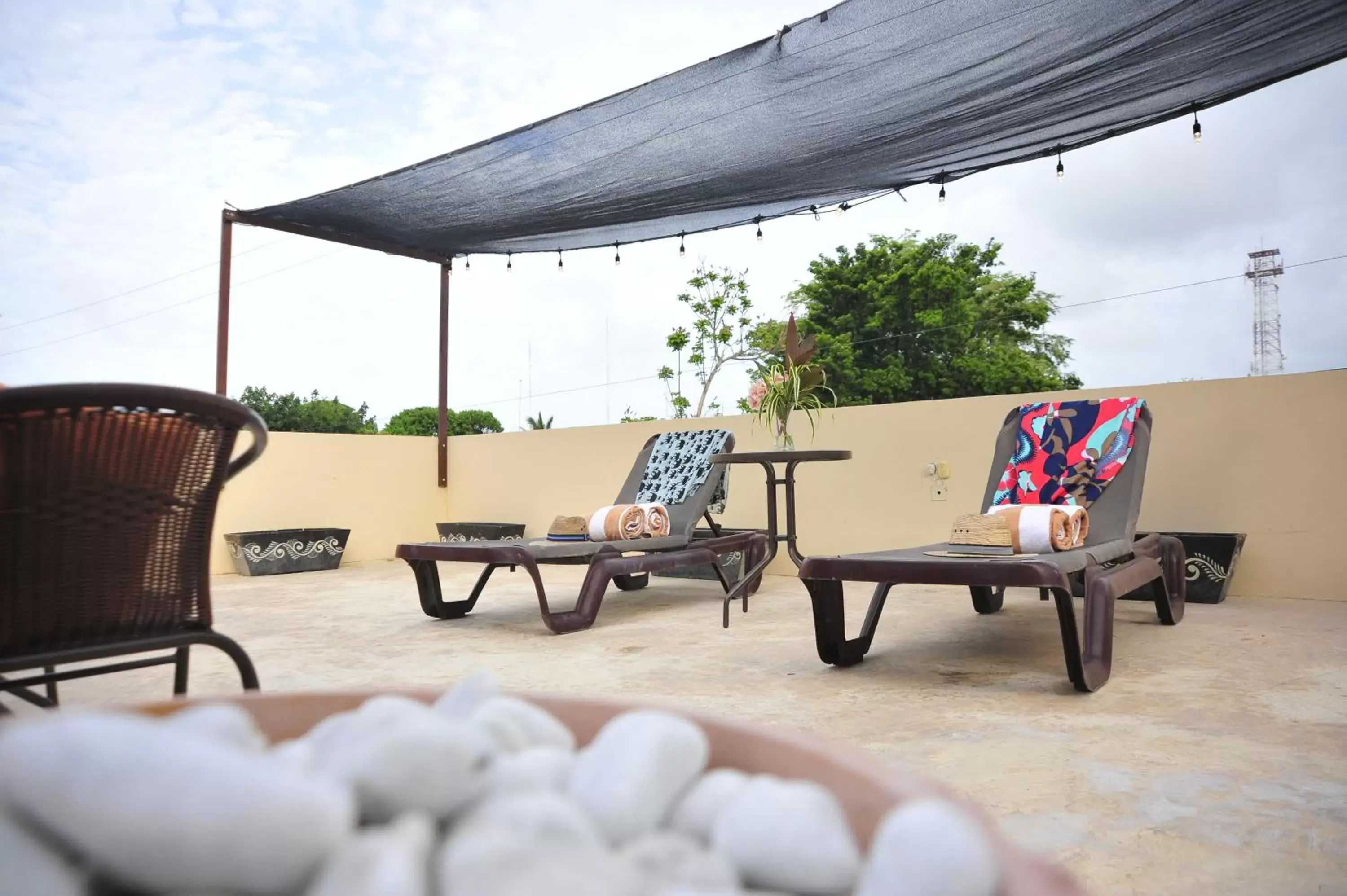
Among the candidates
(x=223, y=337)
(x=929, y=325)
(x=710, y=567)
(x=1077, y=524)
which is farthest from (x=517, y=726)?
(x=929, y=325)

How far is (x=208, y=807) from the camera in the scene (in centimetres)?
38

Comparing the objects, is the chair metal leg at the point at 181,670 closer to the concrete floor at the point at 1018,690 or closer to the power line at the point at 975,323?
the concrete floor at the point at 1018,690

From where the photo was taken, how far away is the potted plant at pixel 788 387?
406cm

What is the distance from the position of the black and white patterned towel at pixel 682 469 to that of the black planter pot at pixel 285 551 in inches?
124

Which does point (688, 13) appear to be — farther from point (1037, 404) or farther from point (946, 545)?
point (946, 545)

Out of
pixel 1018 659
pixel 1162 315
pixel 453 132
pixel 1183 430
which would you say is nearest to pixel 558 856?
pixel 1018 659

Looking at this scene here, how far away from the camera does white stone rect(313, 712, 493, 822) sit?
46cm

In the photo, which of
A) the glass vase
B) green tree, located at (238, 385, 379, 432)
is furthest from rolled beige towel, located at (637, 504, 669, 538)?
green tree, located at (238, 385, 379, 432)

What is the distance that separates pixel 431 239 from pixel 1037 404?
4.29 meters

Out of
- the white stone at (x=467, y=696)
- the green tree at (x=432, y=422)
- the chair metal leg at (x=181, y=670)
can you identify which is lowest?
the chair metal leg at (x=181, y=670)

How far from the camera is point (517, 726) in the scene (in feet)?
1.94

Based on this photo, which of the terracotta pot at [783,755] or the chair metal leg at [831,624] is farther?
the chair metal leg at [831,624]

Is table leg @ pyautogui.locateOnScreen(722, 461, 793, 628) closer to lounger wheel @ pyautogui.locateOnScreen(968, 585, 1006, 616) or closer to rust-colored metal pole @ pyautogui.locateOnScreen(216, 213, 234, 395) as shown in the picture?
lounger wheel @ pyautogui.locateOnScreen(968, 585, 1006, 616)

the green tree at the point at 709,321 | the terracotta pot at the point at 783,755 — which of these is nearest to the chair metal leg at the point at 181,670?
the terracotta pot at the point at 783,755
